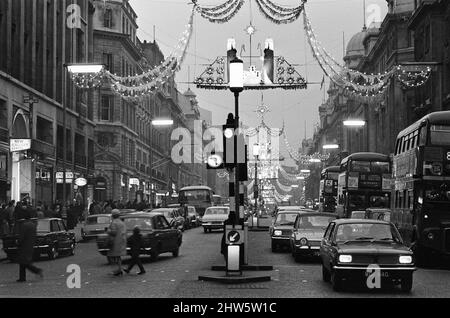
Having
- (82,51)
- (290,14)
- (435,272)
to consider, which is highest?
(82,51)

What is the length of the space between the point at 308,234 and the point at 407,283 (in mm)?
8383

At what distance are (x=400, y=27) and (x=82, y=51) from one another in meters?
29.4

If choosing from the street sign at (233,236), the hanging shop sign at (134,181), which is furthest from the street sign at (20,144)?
the hanging shop sign at (134,181)

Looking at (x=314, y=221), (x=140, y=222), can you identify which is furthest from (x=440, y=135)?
(x=140, y=222)

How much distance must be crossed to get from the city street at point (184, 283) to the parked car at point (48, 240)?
0.49 metres

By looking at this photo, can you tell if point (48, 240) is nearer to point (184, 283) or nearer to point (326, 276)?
point (184, 283)

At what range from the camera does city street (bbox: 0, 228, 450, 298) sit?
16.2 m

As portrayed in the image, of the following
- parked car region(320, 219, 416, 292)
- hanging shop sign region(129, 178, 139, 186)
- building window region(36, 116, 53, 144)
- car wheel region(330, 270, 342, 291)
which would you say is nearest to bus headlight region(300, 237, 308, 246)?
parked car region(320, 219, 416, 292)

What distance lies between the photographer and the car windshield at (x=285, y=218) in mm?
30609

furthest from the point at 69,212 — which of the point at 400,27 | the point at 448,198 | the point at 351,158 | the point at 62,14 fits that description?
the point at 400,27

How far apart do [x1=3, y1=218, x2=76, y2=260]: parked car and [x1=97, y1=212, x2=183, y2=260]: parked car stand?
2389 mm

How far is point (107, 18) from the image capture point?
8469 centimetres
